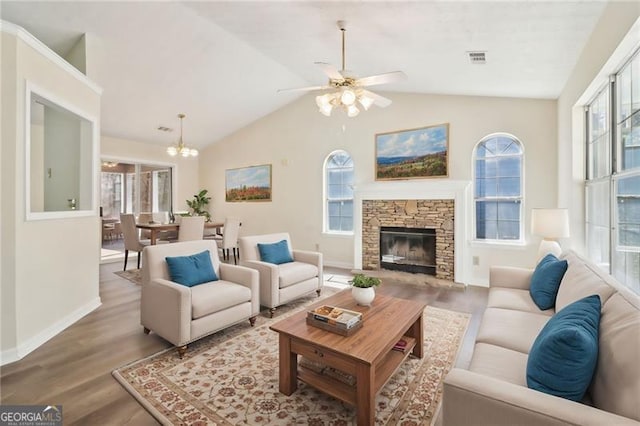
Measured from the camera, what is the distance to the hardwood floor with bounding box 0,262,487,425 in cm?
187

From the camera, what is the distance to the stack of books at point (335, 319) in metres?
2.02

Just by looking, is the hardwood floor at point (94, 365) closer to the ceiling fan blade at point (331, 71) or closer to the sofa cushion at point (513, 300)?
the sofa cushion at point (513, 300)

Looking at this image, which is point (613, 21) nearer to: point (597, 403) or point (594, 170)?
point (594, 170)

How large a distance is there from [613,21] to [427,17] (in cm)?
130

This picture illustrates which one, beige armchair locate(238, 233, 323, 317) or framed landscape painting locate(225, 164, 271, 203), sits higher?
framed landscape painting locate(225, 164, 271, 203)

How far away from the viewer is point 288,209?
6727 mm

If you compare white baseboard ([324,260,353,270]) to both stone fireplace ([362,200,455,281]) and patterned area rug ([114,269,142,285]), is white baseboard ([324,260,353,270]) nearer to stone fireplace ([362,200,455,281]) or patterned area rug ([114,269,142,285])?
stone fireplace ([362,200,455,281])

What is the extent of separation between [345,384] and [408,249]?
3.65 metres

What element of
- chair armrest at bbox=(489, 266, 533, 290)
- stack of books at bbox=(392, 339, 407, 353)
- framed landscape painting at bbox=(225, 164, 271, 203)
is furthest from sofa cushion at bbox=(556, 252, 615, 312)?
framed landscape painting at bbox=(225, 164, 271, 203)

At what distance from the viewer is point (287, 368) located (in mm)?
2020

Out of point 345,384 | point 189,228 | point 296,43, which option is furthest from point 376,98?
point 189,228

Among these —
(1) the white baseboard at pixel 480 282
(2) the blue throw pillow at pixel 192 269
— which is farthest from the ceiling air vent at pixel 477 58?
(2) the blue throw pillow at pixel 192 269

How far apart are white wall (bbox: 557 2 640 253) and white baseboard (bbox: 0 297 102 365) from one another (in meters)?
4.97

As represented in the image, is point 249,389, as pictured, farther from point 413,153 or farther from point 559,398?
point 413,153
